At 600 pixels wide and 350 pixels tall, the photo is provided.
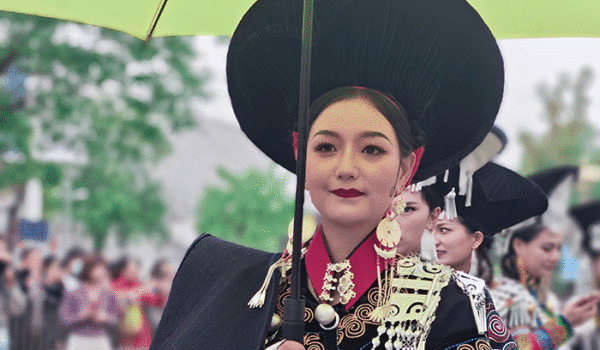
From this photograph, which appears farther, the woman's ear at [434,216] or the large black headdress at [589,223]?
the large black headdress at [589,223]

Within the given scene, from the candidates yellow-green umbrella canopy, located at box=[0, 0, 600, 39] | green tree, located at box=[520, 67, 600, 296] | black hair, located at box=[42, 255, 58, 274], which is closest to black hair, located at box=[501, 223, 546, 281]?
yellow-green umbrella canopy, located at box=[0, 0, 600, 39]

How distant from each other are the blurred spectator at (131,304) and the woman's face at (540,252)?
458cm

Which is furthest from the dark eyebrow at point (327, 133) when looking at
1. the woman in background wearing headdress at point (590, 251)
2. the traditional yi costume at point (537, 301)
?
the woman in background wearing headdress at point (590, 251)

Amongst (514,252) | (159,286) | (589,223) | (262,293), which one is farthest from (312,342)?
(159,286)

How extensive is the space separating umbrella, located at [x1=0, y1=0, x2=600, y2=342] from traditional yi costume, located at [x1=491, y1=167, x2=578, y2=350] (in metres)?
1.86

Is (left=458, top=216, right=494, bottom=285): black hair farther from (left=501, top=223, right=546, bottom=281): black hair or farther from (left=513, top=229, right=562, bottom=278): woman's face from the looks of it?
(left=513, top=229, right=562, bottom=278): woman's face

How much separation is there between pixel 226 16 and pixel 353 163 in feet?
3.11

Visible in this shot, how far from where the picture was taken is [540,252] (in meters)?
5.24

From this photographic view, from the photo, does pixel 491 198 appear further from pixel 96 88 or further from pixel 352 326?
pixel 96 88

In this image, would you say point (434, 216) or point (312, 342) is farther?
point (434, 216)

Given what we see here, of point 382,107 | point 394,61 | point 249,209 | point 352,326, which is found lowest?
point 249,209

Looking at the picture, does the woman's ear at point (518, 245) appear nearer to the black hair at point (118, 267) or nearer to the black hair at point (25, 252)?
the black hair at point (118, 267)

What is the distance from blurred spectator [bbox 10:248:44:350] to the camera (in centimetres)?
885

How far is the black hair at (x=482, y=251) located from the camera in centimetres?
325
